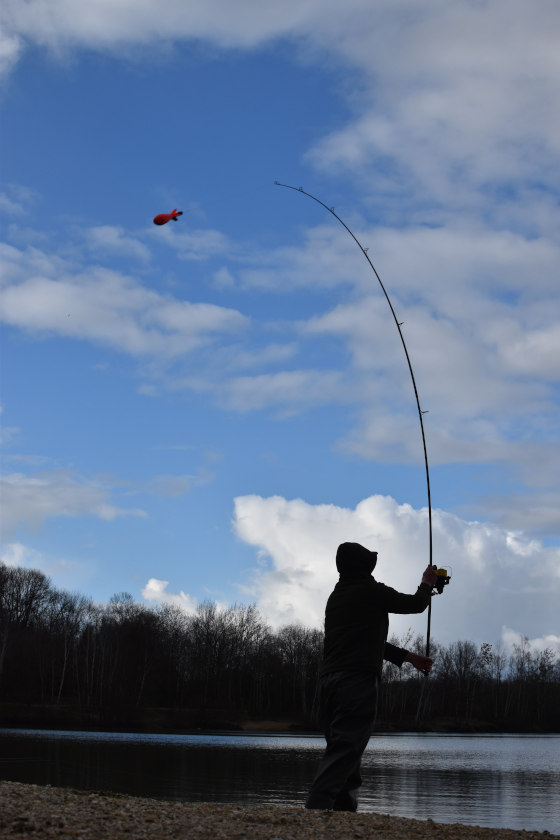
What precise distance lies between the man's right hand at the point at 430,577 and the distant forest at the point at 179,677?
63.7 m

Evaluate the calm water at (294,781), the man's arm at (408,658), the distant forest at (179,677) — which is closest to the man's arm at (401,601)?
the man's arm at (408,658)

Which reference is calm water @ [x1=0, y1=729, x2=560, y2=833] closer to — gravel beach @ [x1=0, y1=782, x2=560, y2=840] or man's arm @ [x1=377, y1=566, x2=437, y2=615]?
gravel beach @ [x1=0, y1=782, x2=560, y2=840]

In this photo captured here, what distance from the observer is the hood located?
667cm

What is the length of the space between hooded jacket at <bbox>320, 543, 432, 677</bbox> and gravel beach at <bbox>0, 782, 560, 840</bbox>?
1010 mm

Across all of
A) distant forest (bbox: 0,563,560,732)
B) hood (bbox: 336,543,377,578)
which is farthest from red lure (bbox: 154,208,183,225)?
distant forest (bbox: 0,563,560,732)

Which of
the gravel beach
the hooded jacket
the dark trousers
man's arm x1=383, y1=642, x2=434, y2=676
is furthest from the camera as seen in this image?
man's arm x1=383, y1=642, x2=434, y2=676

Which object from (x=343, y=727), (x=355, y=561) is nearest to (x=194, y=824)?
(x=343, y=727)

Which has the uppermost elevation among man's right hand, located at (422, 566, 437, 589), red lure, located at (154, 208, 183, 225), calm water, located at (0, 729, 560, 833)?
red lure, located at (154, 208, 183, 225)

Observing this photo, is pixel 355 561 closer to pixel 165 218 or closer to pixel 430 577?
pixel 430 577

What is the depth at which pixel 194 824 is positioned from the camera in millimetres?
5781

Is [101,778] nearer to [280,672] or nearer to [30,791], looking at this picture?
[30,791]

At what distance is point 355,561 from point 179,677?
81.8m

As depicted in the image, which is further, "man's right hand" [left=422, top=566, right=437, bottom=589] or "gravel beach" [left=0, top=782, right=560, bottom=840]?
"man's right hand" [left=422, top=566, right=437, bottom=589]

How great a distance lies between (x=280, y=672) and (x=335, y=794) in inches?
3405
